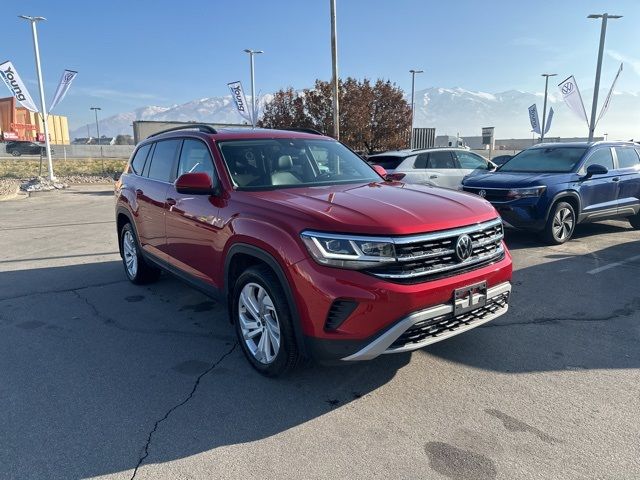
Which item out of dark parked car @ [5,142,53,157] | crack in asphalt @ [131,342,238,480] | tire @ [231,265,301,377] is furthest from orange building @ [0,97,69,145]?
tire @ [231,265,301,377]

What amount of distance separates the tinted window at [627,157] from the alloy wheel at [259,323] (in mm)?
8062

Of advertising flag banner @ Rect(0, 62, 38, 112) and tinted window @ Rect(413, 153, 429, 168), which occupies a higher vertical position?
advertising flag banner @ Rect(0, 62, 38, 112)

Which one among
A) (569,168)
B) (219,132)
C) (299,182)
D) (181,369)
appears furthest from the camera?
(569,168)

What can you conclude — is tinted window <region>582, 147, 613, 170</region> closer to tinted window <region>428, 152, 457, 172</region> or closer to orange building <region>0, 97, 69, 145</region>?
tinted window <region>428, 152, 457, 172</region>

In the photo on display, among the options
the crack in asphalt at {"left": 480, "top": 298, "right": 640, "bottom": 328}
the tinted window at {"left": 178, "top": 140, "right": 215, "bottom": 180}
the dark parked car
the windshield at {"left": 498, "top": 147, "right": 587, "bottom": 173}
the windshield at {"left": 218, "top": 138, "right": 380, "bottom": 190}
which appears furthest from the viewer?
the dark parked car

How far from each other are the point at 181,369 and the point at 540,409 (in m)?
2.62

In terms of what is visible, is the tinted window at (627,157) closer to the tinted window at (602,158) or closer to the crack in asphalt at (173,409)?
the tinted window at (602,158)

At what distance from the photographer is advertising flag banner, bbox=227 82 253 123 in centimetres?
2738

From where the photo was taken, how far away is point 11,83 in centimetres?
1955

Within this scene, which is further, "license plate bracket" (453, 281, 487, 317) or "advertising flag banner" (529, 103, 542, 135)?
"advertising flag banner" (529, 103, 542, 135)

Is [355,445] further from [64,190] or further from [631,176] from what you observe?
[64,190]

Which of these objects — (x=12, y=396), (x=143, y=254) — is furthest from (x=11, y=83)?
(x=12, y=396)

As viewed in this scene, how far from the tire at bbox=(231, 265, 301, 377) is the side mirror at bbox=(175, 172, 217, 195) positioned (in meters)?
0.77

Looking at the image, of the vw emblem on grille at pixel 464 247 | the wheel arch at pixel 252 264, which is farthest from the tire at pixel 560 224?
the wheel arch at pixel 252 264
